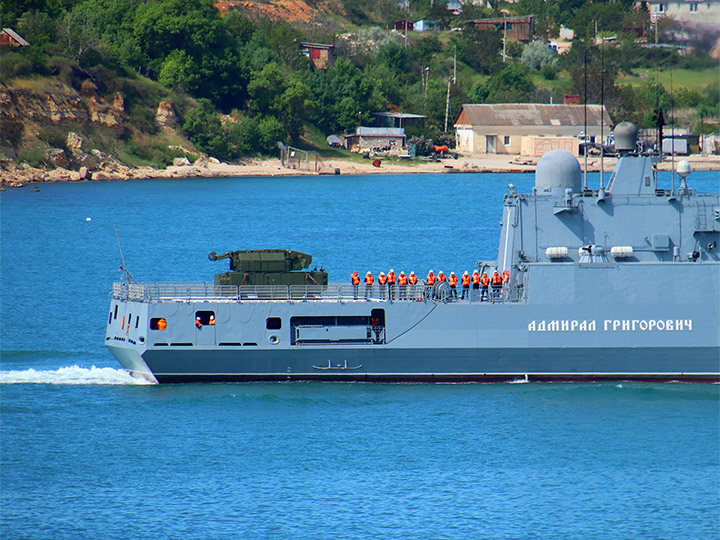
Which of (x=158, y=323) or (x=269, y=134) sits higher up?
(x=269, y=134)

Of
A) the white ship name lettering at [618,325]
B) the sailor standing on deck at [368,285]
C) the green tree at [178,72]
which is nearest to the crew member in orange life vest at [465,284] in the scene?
the white ship name lettering at [618,325]

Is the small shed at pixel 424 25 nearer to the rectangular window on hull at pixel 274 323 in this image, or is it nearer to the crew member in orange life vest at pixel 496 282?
the crew member in orange life vest at pixel 496 282

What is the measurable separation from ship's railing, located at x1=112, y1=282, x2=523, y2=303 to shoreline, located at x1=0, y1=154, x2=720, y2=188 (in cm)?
6191

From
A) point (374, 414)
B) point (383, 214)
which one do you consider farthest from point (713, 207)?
point (383, 214)

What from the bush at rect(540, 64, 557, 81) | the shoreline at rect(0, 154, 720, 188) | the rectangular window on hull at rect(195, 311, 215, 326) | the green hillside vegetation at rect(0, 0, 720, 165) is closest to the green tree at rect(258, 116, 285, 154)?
the green hillside vegetation at rect(0, 0, 720, 165)

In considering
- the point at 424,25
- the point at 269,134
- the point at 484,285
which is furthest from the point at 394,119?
the point at 484,285

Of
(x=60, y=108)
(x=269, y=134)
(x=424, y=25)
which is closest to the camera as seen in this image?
(x=60, y=108)

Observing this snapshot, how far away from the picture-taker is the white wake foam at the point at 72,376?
108 feet

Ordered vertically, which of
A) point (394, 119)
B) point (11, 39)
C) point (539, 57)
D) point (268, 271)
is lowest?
point (268, 271)

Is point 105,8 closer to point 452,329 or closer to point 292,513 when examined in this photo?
point 452,329

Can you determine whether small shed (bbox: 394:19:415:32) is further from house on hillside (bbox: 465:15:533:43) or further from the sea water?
the sea water

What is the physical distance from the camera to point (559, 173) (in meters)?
32.9

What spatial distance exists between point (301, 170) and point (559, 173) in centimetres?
7553

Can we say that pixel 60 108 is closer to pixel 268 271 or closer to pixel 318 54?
pixel 318 54
